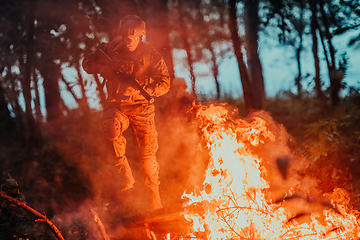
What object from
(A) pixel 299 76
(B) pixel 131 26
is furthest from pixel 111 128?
(A) pixel 299 76

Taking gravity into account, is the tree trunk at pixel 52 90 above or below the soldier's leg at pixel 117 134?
above

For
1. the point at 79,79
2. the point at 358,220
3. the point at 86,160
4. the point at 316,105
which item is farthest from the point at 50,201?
the point at 316,105

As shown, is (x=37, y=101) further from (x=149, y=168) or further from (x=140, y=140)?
(x=149, y=168)

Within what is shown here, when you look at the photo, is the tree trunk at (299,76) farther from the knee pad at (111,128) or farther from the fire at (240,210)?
the knee pad at (111,128)

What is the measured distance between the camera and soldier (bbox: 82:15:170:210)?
308cm

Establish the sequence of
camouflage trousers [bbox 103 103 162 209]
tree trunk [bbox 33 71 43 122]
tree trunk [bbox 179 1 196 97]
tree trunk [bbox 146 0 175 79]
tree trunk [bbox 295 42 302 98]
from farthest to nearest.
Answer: tree trunk [bbox 295 42 302 98]
tree trunk [bbox 33 71 43 122]
tree trunk [bbox 179 1 196 97]
tree trunk [bbox 146 0 175 79]
camouflage trousers [bbox 103 103 162 209]

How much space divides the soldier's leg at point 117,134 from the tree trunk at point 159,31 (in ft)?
4.65

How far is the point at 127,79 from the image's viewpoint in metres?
3.11

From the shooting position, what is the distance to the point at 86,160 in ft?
20.1

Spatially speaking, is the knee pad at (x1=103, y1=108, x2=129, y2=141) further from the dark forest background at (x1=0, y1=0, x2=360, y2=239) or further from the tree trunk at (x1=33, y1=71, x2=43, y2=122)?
the tree trunk at (x1=33, y1=71, x2=43, y2=122)

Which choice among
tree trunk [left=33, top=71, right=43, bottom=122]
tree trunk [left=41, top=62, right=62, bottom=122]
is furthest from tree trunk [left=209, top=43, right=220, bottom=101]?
tree trunk [left=33, top=71, right=43, bottom=122]

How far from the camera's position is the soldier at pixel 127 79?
121 inches

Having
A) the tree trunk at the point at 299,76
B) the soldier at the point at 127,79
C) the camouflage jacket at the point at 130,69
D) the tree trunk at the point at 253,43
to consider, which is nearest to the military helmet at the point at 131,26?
the soldier at the point at 127,79

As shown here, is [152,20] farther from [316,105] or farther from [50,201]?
[316,105]
